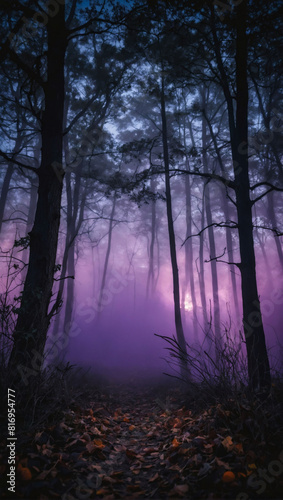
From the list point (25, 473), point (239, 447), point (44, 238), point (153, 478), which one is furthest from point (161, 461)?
point (44, 238)

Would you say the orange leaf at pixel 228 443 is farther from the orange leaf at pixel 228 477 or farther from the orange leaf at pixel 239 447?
the orange leaf at pixel 228 477

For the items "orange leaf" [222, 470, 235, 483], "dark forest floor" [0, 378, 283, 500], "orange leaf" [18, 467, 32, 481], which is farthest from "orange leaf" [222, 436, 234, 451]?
"orange leaf" [18, 467, 32, 481]

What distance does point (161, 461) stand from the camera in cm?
288

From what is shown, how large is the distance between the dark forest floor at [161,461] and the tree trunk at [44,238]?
91 centimetres

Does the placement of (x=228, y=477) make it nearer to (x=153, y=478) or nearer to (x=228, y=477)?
(x=228, y=477)

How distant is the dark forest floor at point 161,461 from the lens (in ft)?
6.86

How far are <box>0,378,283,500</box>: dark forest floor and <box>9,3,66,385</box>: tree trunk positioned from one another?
0.91m

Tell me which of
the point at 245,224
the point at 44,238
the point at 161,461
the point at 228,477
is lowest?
the point at 161,461

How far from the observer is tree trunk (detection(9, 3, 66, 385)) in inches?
137

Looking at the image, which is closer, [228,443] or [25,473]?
[25,473]

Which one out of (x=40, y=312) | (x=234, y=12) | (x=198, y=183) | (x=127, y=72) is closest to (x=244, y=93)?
(x=234, y=12)

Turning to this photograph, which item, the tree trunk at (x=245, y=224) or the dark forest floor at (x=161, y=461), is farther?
the tree trunk at (x=245, y=224)

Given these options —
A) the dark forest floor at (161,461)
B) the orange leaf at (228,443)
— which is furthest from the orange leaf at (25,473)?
the orange leaf at (228,443)

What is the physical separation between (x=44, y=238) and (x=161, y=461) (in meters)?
3.36
